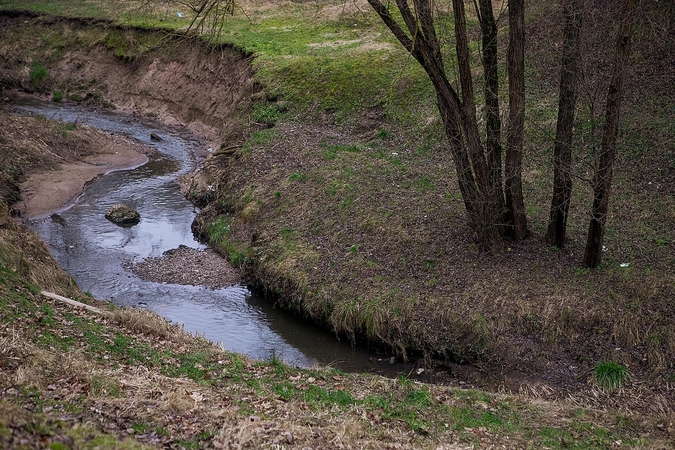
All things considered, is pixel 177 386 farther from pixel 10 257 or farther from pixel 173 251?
pixel 173 251

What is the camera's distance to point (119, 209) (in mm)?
20172

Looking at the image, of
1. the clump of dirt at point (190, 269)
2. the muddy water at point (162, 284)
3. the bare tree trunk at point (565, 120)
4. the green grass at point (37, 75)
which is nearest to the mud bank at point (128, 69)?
the green grass at point (37, 75)

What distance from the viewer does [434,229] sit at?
1468cm

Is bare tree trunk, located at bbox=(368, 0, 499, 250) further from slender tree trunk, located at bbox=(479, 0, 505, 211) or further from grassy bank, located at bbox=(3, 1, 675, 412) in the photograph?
grassy bank, located at bbox=(3, 1, 675, 412)

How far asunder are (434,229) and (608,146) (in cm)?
443

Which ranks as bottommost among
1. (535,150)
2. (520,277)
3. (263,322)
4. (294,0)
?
(263,322)

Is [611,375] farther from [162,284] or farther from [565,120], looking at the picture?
[162,284]

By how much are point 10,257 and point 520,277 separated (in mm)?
9674

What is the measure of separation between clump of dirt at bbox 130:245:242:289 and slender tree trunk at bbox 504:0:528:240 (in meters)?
6.94

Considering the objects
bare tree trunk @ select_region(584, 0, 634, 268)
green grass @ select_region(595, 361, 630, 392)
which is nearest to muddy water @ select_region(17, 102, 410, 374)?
green grass @ select_region(595, 361, 630, 392)

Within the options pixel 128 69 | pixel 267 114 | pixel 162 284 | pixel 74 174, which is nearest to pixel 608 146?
pixel 162 284

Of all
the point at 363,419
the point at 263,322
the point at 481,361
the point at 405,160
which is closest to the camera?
the point at 363,419

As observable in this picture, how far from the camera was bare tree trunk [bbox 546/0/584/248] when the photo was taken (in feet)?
38.4

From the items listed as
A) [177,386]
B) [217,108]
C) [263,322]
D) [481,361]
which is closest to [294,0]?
[217,108]
